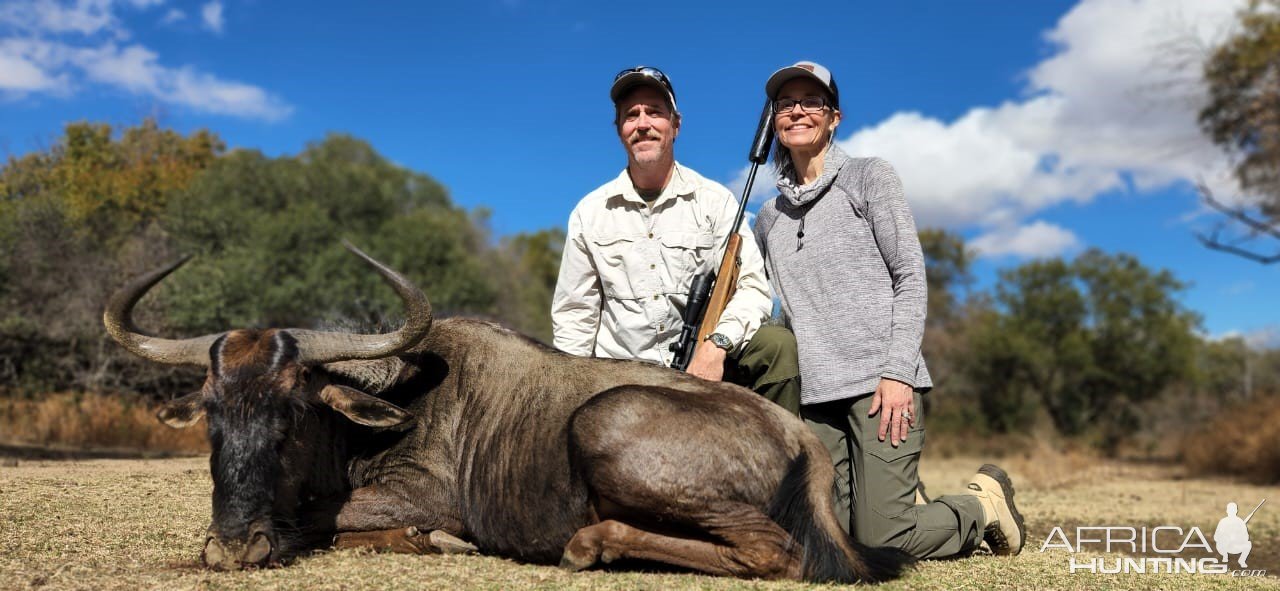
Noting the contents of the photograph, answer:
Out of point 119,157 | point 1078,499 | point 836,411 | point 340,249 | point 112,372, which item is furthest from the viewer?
Result: point 119,157

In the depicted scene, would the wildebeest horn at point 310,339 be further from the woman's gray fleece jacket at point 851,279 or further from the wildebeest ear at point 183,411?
the woman's gray fleece jacket at point 851,279

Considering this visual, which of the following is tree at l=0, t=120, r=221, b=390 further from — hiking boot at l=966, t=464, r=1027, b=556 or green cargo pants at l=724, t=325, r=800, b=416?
hiking boot at l=966, t=464, r=1027, b=556

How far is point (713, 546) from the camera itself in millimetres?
4352

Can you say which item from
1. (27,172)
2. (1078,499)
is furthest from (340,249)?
(1078,499)

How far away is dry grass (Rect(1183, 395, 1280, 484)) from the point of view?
1534cm

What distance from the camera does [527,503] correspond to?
4.78m

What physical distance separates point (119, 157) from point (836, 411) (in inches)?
984

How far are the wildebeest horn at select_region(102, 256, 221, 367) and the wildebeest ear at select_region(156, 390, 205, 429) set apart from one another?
187 millimetres

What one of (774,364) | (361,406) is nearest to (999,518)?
(774,364)

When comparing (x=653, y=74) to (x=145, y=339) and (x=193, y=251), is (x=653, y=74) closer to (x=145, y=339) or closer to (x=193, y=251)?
(x=145, y=339)

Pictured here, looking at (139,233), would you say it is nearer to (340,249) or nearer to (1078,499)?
(340,249)

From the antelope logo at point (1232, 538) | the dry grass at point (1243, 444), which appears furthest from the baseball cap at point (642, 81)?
the dry grass at point (1243, 444)

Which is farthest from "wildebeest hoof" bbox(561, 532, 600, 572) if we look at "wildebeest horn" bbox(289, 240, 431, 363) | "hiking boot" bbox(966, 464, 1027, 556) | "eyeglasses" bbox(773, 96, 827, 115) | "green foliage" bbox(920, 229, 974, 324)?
"green foliage" bbox(920, 229, 974, 324)

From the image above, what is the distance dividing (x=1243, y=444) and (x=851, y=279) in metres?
14.6
